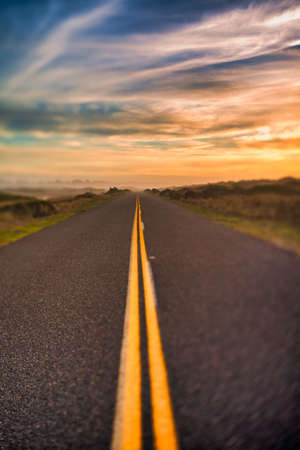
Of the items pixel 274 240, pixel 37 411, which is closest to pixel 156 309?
pixel 37 411

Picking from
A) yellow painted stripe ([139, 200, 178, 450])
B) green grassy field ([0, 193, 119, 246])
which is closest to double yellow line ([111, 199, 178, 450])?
yellow painted stripe ([139, 200, 178, 450])

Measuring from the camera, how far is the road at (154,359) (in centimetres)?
222

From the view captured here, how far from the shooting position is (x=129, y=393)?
2.64 meters

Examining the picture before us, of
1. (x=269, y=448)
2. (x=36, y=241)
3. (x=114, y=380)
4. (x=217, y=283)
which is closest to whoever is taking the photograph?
(x=269, y=448)

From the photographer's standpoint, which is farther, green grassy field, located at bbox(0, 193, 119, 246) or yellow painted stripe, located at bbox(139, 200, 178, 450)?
green grassy field, located at bbox(0, 193, 119, 246)

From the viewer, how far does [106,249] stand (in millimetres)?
9195

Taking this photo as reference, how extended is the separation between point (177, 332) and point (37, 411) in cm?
168

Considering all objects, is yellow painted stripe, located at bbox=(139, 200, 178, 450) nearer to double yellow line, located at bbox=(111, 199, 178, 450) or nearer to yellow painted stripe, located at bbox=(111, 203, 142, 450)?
double yellow line, located at bbox=(111, 199, 178, 450)

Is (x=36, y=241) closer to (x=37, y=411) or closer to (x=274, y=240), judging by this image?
(x=274, y=240)

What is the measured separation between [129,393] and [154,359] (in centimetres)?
53

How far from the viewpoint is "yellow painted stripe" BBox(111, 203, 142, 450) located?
216 cm

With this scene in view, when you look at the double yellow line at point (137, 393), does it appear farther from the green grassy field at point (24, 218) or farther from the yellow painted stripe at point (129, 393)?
the green grassy field at point (24, 218)

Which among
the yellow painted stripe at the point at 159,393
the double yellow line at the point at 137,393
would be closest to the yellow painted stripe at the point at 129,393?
the double yellow line at the point at 137,393

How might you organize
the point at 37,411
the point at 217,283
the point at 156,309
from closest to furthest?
1. the point at 37,411
2. the point at 156,309
3. the point at 217,283
